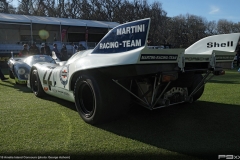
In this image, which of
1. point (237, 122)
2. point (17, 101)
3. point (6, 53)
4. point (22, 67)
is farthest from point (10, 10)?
point (237, 122)

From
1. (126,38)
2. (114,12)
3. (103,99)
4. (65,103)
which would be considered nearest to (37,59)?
(65,103)

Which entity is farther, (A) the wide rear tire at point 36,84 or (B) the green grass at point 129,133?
(A) the wide rear tire at point 36,84

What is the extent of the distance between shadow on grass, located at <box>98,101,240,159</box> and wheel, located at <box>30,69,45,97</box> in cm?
242

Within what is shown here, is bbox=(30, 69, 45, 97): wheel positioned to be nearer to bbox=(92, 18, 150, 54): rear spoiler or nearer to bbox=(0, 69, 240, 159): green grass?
bbox=(0, 69, 240, 159): green grass

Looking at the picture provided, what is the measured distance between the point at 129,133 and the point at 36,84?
3400 millimetres

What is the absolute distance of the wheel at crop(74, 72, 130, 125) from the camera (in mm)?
3341

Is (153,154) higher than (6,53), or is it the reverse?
(6,53)

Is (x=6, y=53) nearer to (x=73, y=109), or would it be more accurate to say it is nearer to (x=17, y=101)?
(x=17, y=101)

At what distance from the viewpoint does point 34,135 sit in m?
3.14

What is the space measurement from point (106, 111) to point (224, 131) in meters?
1.66

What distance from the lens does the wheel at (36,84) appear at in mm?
5473

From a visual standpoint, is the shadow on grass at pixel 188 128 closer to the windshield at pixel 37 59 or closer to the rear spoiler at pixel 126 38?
the rear spoiler at pixel 126 38

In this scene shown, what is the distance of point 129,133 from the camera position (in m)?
3.19

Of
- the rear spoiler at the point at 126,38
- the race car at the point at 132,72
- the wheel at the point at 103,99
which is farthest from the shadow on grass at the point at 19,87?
the rear spoiler at the point at 126,38
